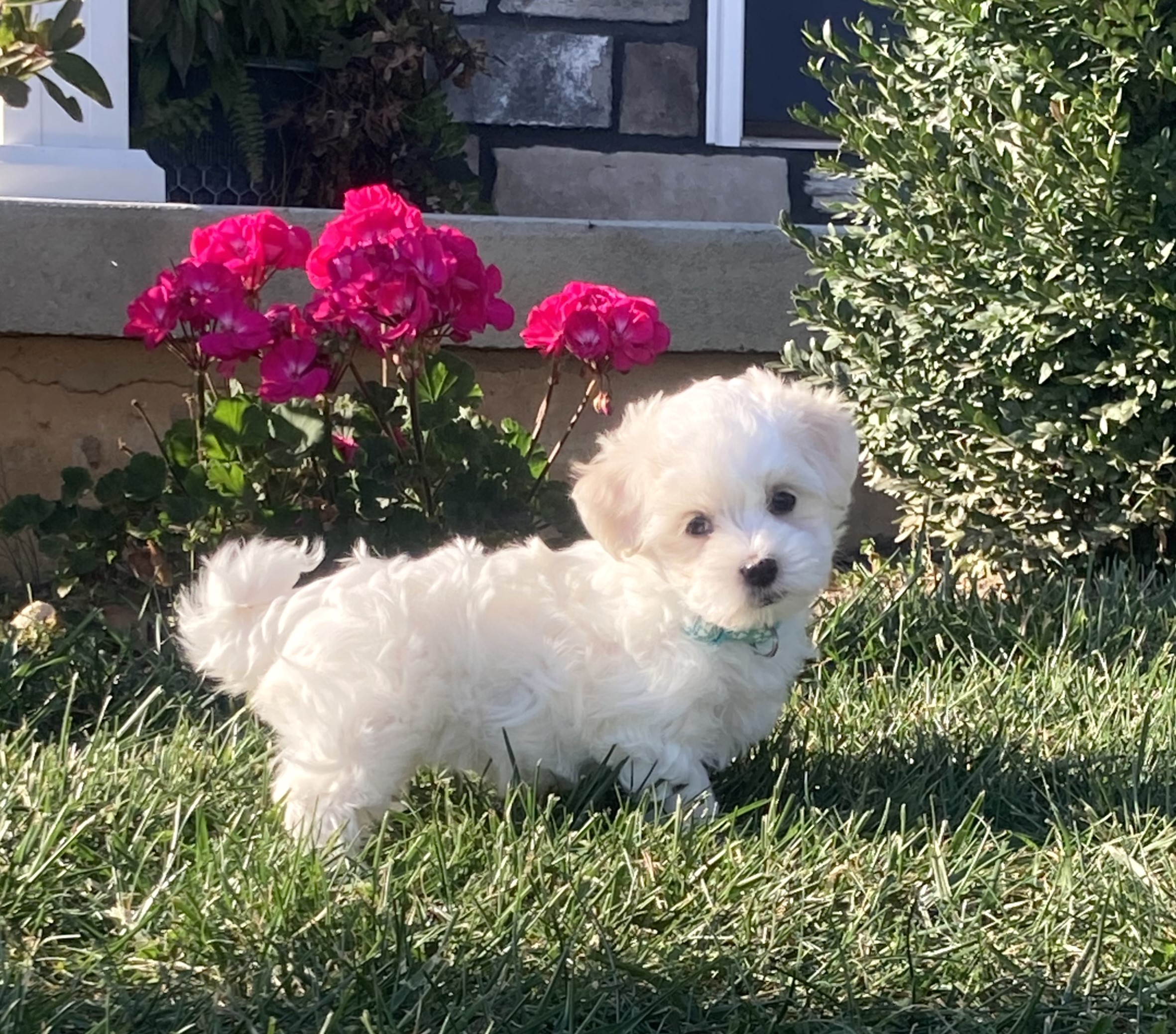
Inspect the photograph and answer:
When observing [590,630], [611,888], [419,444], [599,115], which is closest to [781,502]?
[590,630]

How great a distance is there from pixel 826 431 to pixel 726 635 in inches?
16.0

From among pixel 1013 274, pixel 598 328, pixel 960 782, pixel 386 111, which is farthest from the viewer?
pixel 386 111

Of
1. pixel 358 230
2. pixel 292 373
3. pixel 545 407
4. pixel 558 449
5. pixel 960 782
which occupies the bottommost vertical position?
pixel 960 782

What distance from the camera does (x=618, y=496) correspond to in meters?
2.65

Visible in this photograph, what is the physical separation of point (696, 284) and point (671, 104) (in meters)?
1.66

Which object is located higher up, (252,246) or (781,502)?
(252,246)

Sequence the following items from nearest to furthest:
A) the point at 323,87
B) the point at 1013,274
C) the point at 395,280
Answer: the point at 395,280, the point at 1013,274, the point at 323,87

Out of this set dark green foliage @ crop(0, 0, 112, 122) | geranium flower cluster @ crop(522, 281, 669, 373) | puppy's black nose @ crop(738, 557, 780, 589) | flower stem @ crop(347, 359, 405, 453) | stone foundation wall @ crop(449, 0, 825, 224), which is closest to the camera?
puppy's black nose @ crop(738, 557, 780, 589)

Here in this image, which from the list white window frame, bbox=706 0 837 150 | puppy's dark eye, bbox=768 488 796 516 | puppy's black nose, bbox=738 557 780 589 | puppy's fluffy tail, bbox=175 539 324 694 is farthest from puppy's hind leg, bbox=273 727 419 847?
white window frame, bbox=706 0 837 150

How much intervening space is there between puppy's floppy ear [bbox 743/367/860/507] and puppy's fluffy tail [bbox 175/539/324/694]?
0.88 metres

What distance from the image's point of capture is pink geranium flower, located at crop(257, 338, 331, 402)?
351 centimetres

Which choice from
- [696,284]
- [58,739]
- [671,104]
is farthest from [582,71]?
[58,739]

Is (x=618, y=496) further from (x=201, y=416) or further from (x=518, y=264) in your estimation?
(x=518, y=264)

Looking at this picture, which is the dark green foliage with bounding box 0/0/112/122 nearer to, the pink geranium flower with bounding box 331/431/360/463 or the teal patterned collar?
the pink geranium flower with bounding box 331/431/360/463
